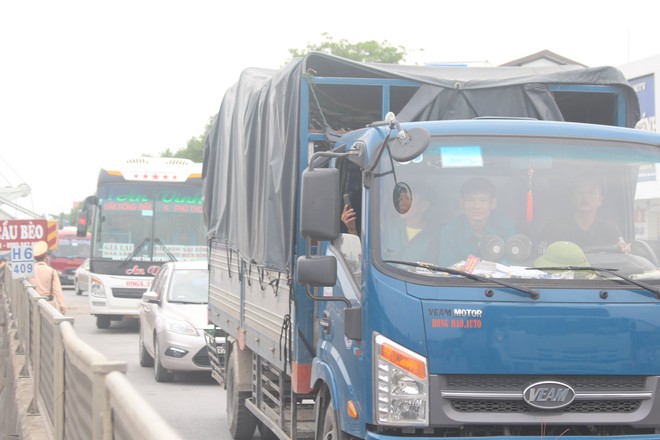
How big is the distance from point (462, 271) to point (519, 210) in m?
0.57

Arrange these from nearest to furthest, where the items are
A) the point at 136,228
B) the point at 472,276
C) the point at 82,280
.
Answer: the point at 472,276
the point at 136,228
the point at 82,280

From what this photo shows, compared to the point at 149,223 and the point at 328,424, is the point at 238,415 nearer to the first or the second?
the point at 328,424

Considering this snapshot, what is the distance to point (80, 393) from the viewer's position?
4887 millimetres

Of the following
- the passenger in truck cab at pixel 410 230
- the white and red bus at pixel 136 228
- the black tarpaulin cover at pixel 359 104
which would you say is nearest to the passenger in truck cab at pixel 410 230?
the passenger in truck cab at pixel 410 230

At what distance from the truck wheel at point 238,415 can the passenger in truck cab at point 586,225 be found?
4815mm

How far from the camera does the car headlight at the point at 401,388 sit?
522 cm

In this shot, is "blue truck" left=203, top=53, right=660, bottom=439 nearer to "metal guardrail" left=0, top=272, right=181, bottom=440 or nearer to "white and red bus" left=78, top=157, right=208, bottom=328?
"metal guardrail" left=0, top=272, right=181, bottom=440

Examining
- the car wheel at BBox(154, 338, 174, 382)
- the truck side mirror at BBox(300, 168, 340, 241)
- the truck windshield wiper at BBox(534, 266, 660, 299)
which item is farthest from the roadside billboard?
the truck windshield wiper at BBox(534, 266, 660, 299)

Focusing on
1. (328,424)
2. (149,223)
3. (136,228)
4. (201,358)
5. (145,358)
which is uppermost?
(149,223)

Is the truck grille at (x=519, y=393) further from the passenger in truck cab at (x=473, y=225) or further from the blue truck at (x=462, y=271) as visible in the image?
the passenger in truck cab at (x=473, y=225)

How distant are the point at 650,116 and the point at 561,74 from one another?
65.4 feet

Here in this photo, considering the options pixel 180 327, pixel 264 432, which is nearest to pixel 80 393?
pixel 264 432

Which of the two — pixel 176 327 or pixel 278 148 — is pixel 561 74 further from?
pixel 176 327

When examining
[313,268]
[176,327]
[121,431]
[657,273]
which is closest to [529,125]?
[657,273]
